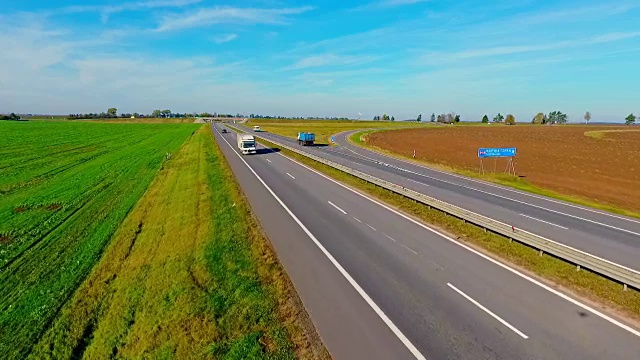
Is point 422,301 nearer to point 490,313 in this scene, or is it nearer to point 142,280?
point 490,313

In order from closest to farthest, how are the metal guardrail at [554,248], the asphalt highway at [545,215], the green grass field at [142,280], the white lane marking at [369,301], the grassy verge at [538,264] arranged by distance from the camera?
the white lane marking at [369,301] → the green grass field at [142,280] → the grassy verge at [538,264] → the metal guardrail at [554,248] → the asphalt highway at [545,215]

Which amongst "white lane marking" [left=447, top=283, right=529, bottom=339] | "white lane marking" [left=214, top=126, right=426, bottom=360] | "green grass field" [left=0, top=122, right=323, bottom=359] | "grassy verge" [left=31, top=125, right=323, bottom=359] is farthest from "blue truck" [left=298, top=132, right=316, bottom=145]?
"white lane marking" [left=447, top=283, right=529, bottom=339]

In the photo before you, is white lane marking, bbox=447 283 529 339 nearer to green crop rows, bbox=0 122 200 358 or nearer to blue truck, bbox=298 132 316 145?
green crop rows, bbox=0 122 200 358

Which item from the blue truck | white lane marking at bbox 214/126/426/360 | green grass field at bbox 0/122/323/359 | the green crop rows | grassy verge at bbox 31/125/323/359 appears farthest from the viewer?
the blue truck

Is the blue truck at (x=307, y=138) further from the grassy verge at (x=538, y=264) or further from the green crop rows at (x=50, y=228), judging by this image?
the grassy verge at (x=538, y=264)

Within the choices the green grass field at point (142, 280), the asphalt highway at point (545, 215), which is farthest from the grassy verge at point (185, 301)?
the asphalt highway at point (545, 215)

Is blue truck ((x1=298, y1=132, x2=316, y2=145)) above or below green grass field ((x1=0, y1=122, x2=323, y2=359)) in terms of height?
above
